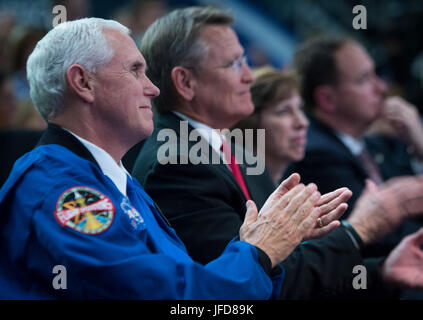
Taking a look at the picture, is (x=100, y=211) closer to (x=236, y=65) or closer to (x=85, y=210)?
(x=85, y=210)


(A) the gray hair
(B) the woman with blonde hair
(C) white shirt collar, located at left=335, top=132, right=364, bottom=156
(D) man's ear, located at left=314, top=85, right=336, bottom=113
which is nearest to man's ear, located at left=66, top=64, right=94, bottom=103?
(A) the gray hair

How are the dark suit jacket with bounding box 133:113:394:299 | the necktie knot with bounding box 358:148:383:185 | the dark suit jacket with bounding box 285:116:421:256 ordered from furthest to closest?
the necktie knot with bounding box 358:148:383:185, the dark suit jacket with bounding box 285:116:421:256, the dark suit jacket with bounding box 133:113:394:299

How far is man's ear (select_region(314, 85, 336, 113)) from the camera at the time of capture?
3.29 metres

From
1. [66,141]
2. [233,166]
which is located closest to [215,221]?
[233,166]

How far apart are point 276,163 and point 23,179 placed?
5.09ft

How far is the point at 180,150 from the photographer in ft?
6.37

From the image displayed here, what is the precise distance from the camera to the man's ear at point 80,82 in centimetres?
155

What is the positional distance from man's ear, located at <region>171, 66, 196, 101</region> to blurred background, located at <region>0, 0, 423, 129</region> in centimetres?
227

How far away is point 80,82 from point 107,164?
0.21 meters

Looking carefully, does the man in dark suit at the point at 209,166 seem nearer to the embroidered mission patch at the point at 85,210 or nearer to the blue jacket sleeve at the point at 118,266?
Answer: the blue jacket sleeve at the point at 118,266

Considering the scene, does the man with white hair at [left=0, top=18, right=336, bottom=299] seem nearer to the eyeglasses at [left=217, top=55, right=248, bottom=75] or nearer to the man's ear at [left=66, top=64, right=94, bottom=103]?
the man's ear at [left=66, top=64, right=94, bottom=103]

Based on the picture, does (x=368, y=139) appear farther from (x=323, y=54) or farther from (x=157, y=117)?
(x=157, y=117)

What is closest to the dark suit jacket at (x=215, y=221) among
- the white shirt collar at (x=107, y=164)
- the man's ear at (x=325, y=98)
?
the white shirt collar at (x=107, y=164)

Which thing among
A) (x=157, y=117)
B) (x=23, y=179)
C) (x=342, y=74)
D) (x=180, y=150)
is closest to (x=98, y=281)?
(x=23, y=179)
